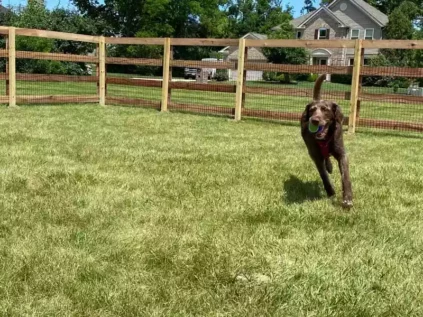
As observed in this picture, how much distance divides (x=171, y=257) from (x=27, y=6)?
112ft

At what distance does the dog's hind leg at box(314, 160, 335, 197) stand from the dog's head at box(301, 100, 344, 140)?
0.41 m

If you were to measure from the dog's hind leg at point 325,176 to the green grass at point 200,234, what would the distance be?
15 centimetres

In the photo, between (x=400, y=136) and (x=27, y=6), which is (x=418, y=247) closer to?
(x=400, y=136)

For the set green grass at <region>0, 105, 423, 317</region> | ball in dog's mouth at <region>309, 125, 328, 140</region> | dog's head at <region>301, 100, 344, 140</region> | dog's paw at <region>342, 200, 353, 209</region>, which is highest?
dog's head at <region>301, 100, 344, 140</region>

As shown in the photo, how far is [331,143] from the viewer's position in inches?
159

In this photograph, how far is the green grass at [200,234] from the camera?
95.0 inches

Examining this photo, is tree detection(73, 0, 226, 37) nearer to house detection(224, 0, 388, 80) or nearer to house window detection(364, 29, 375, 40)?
house detection(224, 0, 388, 80)

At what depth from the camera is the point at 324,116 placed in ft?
12.7

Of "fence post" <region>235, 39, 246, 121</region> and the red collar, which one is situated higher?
"fence post" <region>235, 39, 246, 121</region>

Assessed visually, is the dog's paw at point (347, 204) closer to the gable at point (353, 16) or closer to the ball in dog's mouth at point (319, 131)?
the ball in dog's mouth at point (319, 131)

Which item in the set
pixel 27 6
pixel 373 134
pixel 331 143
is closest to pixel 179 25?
pixel 27 6

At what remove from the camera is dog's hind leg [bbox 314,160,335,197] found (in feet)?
14.2

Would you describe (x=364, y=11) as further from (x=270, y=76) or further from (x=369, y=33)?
(x=270, y=76)

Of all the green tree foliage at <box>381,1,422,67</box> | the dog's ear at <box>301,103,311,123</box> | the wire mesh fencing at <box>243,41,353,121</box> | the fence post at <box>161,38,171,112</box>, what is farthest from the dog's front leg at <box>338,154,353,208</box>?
the green tree foliage at <box>381,1,422,67</box>
